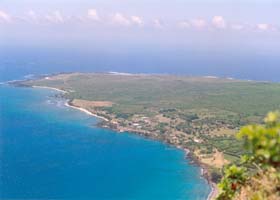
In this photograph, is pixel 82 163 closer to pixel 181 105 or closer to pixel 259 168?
pixel 181 105

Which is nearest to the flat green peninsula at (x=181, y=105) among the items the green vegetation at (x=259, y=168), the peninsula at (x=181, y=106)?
the peninsula at (x=181, y=106)

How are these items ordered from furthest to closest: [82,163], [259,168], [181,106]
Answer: [181,106]
[82,163]
[259,168]

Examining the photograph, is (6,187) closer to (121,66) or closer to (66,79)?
(66,79)

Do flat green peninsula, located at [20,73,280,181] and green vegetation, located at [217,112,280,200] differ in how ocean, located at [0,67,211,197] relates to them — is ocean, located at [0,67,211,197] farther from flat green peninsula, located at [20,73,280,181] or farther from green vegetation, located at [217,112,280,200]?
green vegetation, located at [217,112,280,200]

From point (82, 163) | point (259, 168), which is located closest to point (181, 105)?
point (82, 163)

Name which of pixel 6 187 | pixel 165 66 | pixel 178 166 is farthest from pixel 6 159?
pixel 165 66
